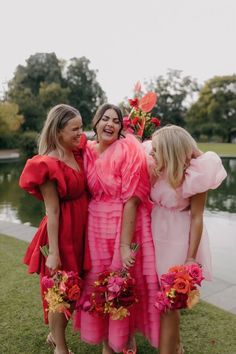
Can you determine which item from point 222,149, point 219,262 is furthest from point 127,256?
point 222,149

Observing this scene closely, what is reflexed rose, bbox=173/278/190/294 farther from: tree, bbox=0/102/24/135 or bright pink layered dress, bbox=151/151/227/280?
tree, bbox=0/102/24/135

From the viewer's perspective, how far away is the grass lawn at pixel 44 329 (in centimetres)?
294

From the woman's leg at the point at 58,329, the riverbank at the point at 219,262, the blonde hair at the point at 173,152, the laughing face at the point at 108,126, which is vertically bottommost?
the riverbank at the point at 219,262

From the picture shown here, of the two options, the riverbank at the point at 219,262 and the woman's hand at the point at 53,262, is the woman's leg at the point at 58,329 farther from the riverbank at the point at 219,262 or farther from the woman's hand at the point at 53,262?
the riverbank at the point at 219,262

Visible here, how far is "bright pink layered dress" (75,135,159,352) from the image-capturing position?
244 centimetres

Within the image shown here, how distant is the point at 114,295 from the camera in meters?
2.27

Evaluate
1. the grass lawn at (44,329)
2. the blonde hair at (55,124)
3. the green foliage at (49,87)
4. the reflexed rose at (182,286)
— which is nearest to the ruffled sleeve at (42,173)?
the blonde hair at (55,124)

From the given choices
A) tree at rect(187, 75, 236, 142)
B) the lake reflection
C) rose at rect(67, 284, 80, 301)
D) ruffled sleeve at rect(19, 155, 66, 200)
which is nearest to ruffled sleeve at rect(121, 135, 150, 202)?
ruffled sleeve at rect(19, 155, 66, 200)

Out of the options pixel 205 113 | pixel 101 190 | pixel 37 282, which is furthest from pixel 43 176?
pixel 205 113

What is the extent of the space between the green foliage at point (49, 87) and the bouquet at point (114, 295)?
2864 centimetres

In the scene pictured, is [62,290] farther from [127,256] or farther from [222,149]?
[222,149]

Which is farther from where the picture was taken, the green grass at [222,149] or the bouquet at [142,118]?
the green grass at [222,149]

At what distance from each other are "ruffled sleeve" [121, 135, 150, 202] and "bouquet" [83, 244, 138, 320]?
0.33 m

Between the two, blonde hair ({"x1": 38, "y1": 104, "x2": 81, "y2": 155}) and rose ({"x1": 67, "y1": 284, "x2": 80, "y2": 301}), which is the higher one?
blonde hair ({"x1": 38, "y1": 104, "x2": 81, "y2": 155})
